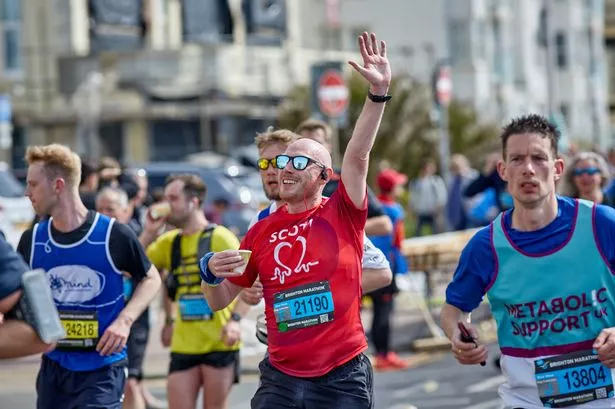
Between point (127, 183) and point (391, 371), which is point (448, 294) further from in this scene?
point (391, 371)

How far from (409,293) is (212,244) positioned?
35.0 ft

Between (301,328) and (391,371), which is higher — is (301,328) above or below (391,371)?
above

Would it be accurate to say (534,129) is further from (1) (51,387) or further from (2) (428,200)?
(2) (428,200)

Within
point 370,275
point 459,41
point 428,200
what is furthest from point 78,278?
point 459,41

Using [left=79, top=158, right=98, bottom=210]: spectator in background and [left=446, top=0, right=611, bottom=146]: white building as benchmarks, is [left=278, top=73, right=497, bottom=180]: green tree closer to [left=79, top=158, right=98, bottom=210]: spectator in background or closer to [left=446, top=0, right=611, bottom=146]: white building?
[left=446, top=0, right=611, bottom=146]: white building

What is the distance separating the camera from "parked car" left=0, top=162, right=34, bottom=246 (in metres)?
24.0

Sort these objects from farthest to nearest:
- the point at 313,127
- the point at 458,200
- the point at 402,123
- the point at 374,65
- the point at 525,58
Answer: the point at 525,58, the point at 402,123, the point at 458,200, the point at 313,127, the point at 374,65

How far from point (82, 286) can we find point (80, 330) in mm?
222

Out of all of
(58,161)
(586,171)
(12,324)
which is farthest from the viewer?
(586,171)

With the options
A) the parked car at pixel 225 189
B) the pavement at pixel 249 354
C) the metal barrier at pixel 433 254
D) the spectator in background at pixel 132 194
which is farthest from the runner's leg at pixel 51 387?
the parked car at pixel 225 189

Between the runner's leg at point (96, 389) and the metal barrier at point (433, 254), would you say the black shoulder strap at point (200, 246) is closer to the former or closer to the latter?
the runner's leg at point (96, 389)

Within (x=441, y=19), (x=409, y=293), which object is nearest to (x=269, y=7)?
(x=409, y=293)

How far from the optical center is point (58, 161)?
26.4 ft

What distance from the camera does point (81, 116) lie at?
43969 millimetres
